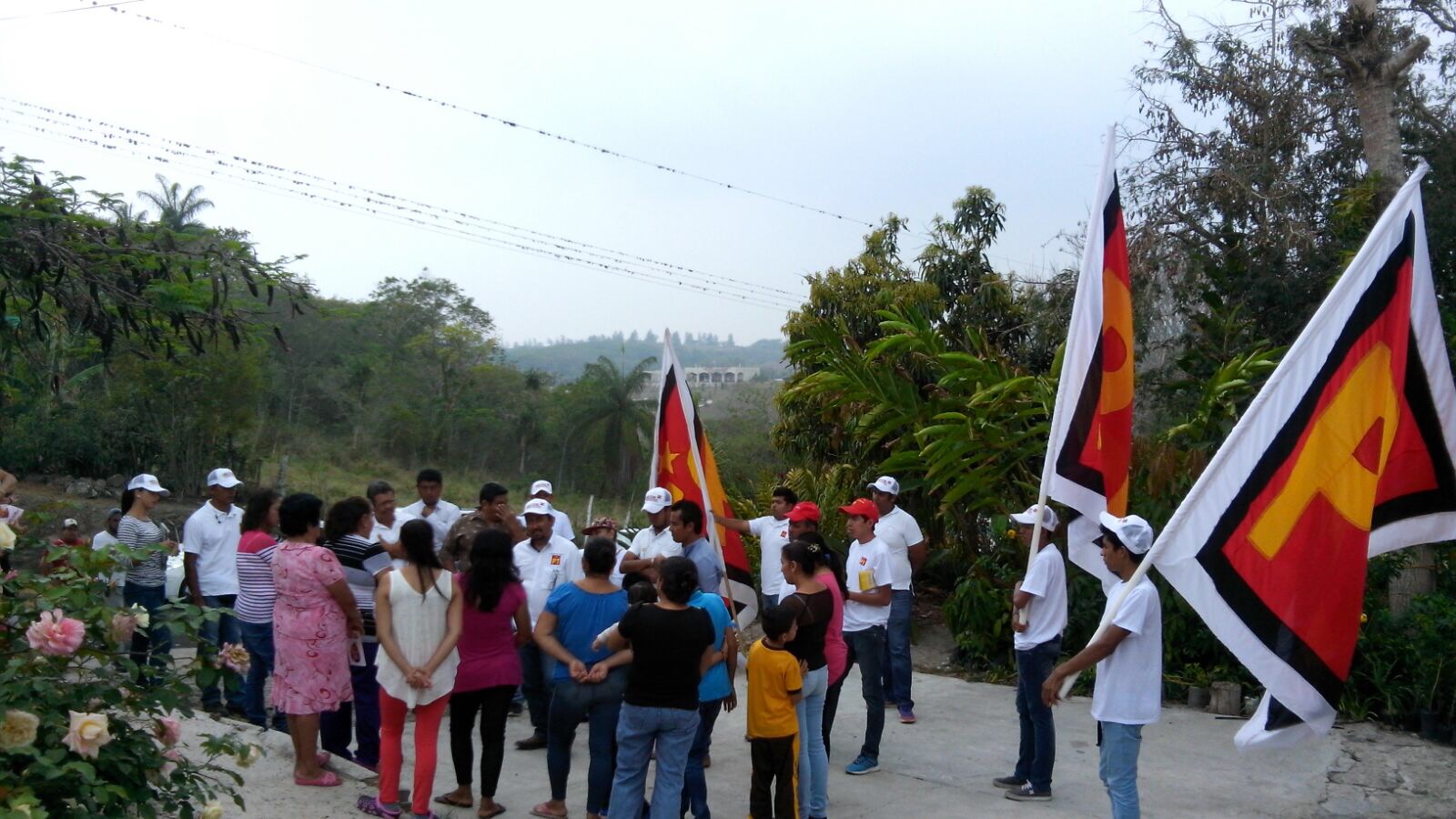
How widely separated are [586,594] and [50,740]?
8.42 feet

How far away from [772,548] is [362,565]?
124 inches

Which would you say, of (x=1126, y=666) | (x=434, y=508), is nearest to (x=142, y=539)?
(x=434, y=508)

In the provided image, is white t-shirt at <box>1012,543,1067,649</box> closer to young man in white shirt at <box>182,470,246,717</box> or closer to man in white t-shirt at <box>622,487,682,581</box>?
man in white t-shirt at <box>622,487,682,581</box>

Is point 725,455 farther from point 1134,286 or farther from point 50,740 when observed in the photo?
point 50,740

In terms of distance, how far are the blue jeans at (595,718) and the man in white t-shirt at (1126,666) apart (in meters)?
2.02

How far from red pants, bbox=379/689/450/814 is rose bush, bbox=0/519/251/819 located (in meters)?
1.54

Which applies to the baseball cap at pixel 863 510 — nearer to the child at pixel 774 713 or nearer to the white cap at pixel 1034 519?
the white cap at pixel 1034 519

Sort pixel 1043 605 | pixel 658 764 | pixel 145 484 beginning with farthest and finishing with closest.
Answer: pixel 145 484 → pixel 1043 605 → pixel 658 764

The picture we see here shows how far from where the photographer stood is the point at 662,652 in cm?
514

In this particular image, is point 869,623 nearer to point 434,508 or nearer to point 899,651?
point 899,651

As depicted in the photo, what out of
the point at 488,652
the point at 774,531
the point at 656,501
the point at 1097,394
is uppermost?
the point at 1097,394

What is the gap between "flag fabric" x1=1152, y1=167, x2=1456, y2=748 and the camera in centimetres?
466

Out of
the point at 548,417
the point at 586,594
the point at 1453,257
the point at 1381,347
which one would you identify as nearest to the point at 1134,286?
the point at 1453,257

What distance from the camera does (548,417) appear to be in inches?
1753
